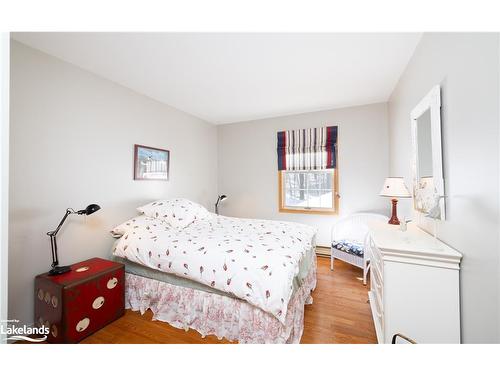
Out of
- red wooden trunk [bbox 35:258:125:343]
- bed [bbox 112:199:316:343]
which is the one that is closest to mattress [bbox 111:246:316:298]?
bed [bbox 112:199:316:343]

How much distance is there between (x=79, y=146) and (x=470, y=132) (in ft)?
10.2

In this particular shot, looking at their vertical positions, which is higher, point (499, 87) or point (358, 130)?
point (358, 130)

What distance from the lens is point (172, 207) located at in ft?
8.11

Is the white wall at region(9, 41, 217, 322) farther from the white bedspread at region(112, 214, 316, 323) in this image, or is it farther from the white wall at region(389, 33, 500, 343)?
the white wall at region(389, 33, 500, 343)

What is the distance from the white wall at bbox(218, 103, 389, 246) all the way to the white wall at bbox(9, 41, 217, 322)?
5.20 ft

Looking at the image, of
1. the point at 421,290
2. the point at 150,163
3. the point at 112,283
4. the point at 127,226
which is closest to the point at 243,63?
the point at 150,163

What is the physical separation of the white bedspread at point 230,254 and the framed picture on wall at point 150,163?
0.66 meters

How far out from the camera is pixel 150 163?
2.75 meters

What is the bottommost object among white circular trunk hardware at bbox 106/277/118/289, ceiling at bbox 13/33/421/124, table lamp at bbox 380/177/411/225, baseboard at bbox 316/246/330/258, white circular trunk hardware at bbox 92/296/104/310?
baseboard at bbox 316/246/330/258

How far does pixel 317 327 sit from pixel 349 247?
1.26m

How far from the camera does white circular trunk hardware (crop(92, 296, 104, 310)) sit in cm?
163

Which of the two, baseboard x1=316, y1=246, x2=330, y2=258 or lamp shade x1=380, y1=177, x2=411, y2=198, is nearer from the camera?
lamp shade x1=380, y1=177, x2=411, y2=198
